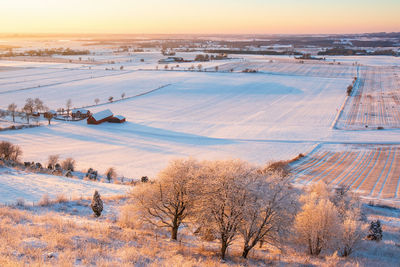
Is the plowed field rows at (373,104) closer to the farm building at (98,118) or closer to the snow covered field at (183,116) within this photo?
the snow covered field at (183,116)

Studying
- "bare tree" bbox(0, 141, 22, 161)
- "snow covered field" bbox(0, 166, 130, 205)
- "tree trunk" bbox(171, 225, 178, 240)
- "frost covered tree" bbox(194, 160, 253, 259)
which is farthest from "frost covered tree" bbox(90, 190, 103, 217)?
"bare tree" bbox(0, 141, 22, 161)

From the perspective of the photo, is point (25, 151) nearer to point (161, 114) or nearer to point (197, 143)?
point (197, 143)

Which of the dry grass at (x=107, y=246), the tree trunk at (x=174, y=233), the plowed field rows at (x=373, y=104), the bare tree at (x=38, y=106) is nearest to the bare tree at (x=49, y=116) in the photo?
the bare tree at (x=38, y=106)

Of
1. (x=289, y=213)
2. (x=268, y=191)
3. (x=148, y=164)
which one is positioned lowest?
(x=148, y=164)

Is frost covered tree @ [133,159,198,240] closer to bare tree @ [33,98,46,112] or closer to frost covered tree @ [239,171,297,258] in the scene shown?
frost covered tree @ [239,171,297,258]

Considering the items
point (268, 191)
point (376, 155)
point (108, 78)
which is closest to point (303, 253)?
point (268, 191)

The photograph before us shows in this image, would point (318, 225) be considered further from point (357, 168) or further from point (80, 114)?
point (80, 114)
